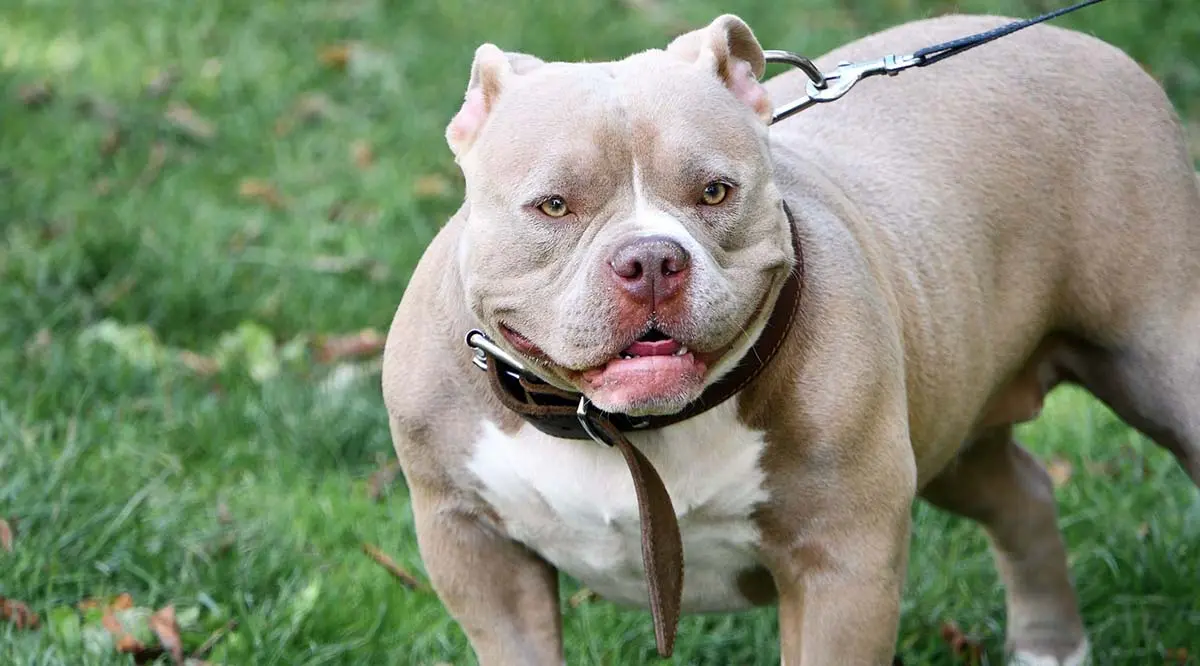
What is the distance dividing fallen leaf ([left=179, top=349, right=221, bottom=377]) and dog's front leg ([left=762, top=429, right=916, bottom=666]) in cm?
258

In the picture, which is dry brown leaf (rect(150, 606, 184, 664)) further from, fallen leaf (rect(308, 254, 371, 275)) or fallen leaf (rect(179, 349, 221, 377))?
fallen leaf (rect(308, 254, 371, 275))

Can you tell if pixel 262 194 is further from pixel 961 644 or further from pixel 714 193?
pixel 714 193

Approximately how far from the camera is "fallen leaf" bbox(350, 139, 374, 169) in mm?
6941

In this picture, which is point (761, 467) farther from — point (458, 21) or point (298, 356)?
point (458, 21)

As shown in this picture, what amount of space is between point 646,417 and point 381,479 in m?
1.89

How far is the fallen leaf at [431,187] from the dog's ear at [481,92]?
3.57m

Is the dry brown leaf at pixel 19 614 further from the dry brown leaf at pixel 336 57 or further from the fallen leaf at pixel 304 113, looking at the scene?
the dry brown leaf at pixel 336 57

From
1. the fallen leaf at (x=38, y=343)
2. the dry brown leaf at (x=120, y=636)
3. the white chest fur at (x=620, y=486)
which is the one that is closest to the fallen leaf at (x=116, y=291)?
the fallen leaf at (x=38, y=343)

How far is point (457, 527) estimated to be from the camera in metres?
3.21

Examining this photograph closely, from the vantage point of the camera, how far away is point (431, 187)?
6629 mm

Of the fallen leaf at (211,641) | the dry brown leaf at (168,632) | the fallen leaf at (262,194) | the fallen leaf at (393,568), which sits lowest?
the fallen leaf at (262,194)

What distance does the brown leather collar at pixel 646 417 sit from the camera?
2920mm

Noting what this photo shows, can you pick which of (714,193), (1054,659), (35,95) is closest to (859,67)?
(714,193)

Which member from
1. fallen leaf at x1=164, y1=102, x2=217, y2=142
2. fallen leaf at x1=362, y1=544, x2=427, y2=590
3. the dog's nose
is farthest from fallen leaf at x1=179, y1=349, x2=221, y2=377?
the dog's nose
